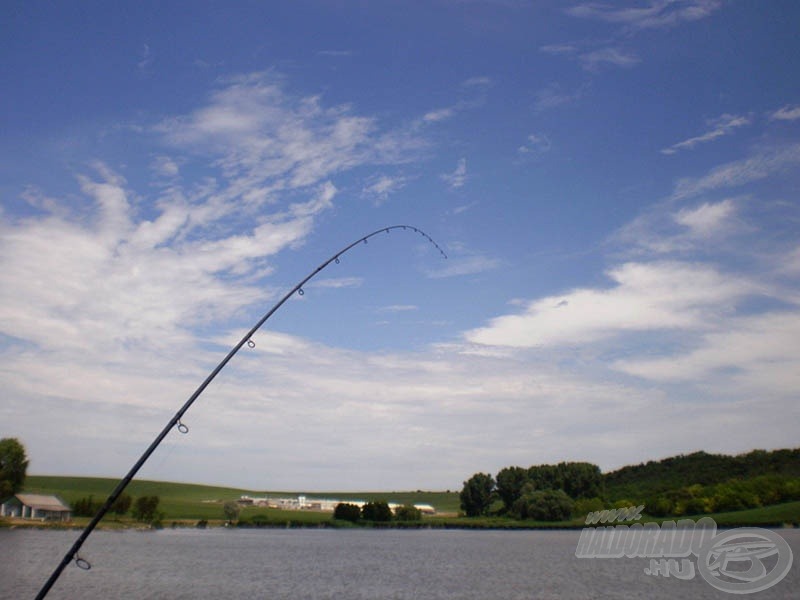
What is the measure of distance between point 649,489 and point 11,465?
450 ft

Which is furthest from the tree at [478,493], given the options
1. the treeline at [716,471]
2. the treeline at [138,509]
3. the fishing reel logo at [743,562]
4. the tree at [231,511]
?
the fishing reel logo at [743,562]

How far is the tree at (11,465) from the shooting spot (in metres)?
97.2

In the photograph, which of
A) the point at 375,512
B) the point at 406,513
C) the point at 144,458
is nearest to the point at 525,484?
the point at 406,513

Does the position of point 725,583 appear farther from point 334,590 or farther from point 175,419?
point 175,419

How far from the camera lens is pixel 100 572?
4772cm

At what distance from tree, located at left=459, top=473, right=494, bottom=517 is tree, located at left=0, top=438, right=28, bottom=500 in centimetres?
9382

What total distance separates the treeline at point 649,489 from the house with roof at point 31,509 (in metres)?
85.8

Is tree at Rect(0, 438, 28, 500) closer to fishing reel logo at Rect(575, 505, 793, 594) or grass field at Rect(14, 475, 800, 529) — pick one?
grass field at Rect(14, 475, 800, 529)

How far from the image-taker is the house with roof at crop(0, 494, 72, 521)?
10488 cm

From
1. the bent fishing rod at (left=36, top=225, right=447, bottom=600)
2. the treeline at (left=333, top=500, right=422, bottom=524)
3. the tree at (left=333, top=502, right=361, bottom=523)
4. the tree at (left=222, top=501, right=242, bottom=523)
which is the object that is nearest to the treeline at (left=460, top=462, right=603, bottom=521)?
the treeline at (left=333, top=500, right=422, bottom=524)

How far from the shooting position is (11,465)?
98.2m

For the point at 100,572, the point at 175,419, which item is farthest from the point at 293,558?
the point at 175,419

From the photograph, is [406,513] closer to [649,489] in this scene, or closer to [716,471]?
[649,489]

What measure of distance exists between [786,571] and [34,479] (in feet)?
597
